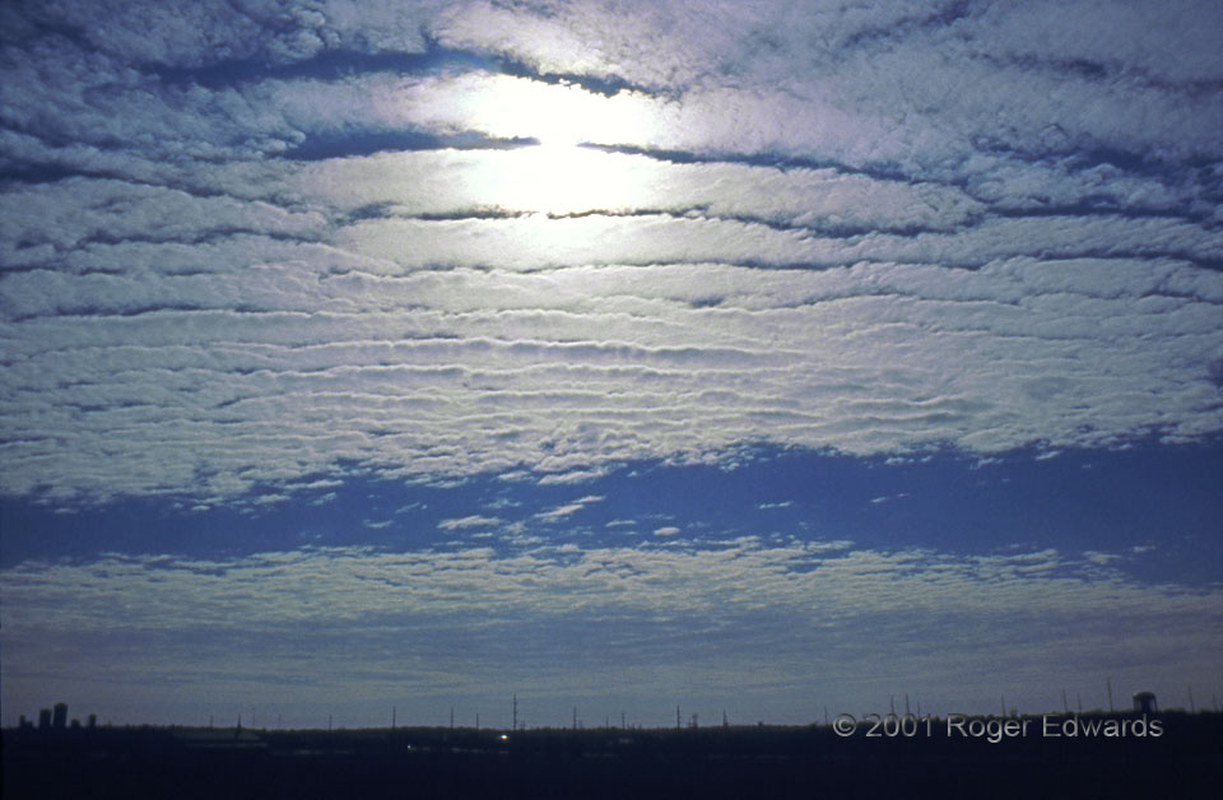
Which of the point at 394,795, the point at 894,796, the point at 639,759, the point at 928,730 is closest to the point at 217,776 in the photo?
the point at 394,795

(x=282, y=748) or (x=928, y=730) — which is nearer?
(x=282, y=748)

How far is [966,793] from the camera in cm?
5716

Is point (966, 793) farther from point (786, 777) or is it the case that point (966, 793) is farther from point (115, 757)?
point (115, 757)

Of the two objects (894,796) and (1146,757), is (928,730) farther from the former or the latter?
(894,796)

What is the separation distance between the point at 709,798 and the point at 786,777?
5.32 meters

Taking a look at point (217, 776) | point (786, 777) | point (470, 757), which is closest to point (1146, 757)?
point (786, 777)

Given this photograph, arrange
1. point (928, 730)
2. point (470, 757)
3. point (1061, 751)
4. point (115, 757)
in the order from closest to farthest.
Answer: point (115, 757) < point (470, 757) < point (1061, 751) < point (928, 730)

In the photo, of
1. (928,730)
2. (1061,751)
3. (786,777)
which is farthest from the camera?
(928,730)

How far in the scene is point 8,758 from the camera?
48.6 meters

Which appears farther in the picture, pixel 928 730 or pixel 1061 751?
pixel 928 730

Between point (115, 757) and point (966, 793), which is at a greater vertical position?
Result: point (115, 757)

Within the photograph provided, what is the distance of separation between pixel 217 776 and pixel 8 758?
11381mm

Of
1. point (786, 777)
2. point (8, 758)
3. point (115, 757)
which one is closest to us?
point (8, 758)

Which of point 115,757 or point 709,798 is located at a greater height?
point 115,757
